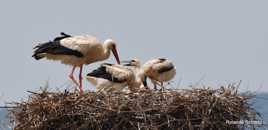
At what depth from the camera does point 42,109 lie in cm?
1224

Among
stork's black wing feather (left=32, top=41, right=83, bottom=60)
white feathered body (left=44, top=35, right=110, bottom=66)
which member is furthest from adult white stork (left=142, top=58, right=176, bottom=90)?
stork's black wing feather (left=32, top=41, right=83, bottom=60)

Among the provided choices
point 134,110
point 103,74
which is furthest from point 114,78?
point 134,110

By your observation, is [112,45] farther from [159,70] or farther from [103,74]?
[159,70]

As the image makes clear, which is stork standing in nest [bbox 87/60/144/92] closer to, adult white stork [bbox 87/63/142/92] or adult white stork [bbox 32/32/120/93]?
adult white stork [bbox 87/63/142/92]

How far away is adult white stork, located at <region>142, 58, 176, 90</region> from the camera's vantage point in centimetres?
1530

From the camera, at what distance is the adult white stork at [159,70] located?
1530 cm

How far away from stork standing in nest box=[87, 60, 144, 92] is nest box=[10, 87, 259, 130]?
1.87 m

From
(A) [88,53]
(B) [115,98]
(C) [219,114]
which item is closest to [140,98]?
(B) [115,98]

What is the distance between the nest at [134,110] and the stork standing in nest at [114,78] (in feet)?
6.14

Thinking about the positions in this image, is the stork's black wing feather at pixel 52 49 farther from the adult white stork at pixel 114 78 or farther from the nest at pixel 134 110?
the nest at pixel 134 110

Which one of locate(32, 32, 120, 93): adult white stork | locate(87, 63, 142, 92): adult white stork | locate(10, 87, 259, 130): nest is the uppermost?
locate(32, 32, 120, 93): adult white stork

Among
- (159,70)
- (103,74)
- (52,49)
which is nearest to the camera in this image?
(52,49)

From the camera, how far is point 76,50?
14.4 metres

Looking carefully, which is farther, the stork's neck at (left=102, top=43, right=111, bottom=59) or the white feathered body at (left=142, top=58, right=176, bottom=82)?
the white feathered body at (left=142, top=58, right=176, bottom=82)
